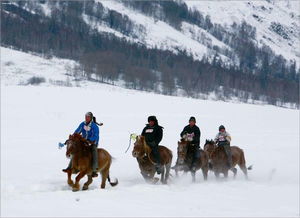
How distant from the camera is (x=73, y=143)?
1230 cm

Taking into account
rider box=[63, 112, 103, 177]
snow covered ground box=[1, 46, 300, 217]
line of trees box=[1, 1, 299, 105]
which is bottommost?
snow covered ground box=[1, 46, 300, 217]

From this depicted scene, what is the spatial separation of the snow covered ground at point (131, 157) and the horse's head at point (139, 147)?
1.03 m

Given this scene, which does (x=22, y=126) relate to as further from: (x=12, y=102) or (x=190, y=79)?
(x=190, y=79)

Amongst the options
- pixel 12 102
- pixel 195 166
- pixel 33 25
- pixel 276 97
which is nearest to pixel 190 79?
pixel 276 97

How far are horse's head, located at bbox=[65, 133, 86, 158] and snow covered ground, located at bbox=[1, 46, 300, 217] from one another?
1061 millimetres

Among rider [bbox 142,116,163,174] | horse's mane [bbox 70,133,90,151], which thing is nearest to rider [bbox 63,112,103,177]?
horse's mane [bbox 70,133,90,151]

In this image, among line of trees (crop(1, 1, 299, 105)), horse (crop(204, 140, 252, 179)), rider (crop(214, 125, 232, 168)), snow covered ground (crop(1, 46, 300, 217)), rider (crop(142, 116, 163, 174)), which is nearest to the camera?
snow covered ground (crop(1, 46, 300, 217))

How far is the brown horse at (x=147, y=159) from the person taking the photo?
14675mm

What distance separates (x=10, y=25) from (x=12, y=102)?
5578 inches

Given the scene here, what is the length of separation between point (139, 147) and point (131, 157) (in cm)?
1014

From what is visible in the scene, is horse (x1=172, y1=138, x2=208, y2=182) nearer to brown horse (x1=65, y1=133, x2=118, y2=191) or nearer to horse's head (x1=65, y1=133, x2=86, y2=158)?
brown horse (x1=65, y1=133, x2=118, y2=191)

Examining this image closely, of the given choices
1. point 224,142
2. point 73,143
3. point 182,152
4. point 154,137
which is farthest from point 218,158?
point 73,143

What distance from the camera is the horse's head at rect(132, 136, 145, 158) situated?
1458 cm

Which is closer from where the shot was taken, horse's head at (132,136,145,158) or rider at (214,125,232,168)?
horse's head at (132,136,145,158)
